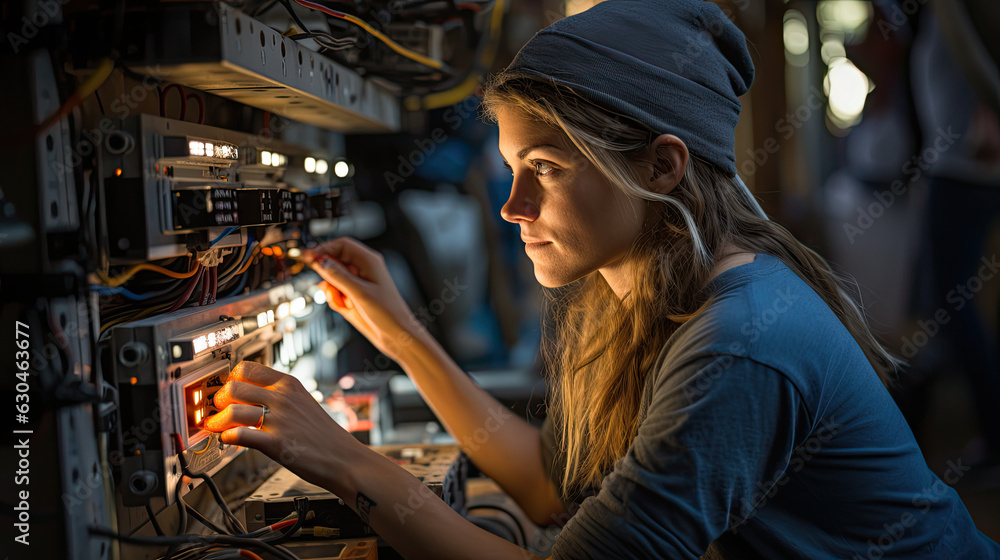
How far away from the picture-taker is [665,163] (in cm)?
99

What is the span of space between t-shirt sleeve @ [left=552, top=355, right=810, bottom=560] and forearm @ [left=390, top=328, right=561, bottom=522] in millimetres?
614

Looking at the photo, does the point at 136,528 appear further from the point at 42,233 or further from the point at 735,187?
the point at 735,187

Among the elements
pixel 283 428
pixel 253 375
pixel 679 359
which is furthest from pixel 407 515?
pixel 679 359

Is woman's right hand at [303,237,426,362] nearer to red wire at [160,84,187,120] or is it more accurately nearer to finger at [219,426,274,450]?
red wire at [160,84,187,120]

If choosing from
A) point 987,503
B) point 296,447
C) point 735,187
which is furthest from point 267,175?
point 987,503

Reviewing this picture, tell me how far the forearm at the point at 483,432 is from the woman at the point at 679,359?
1.10ft

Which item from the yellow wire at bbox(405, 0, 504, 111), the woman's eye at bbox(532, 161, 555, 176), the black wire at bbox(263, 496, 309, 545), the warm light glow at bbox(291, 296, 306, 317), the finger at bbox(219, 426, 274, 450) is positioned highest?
the yellow wire at bbox(405, 0, 504, 111)

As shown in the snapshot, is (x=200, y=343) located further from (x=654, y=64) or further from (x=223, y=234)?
(x=654, y=64)

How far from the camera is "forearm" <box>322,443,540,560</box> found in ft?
2.98

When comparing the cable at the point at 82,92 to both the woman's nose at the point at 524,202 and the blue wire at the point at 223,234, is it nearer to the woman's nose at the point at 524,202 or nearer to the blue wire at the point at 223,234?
the blue wire at the point at 223,234

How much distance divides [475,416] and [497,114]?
0.67 meters

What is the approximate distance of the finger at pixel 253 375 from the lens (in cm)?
100

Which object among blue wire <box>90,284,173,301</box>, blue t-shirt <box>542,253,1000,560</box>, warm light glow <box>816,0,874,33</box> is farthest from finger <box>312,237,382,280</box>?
warm light glow <box>816,0,874,33</box>

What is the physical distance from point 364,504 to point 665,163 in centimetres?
67
